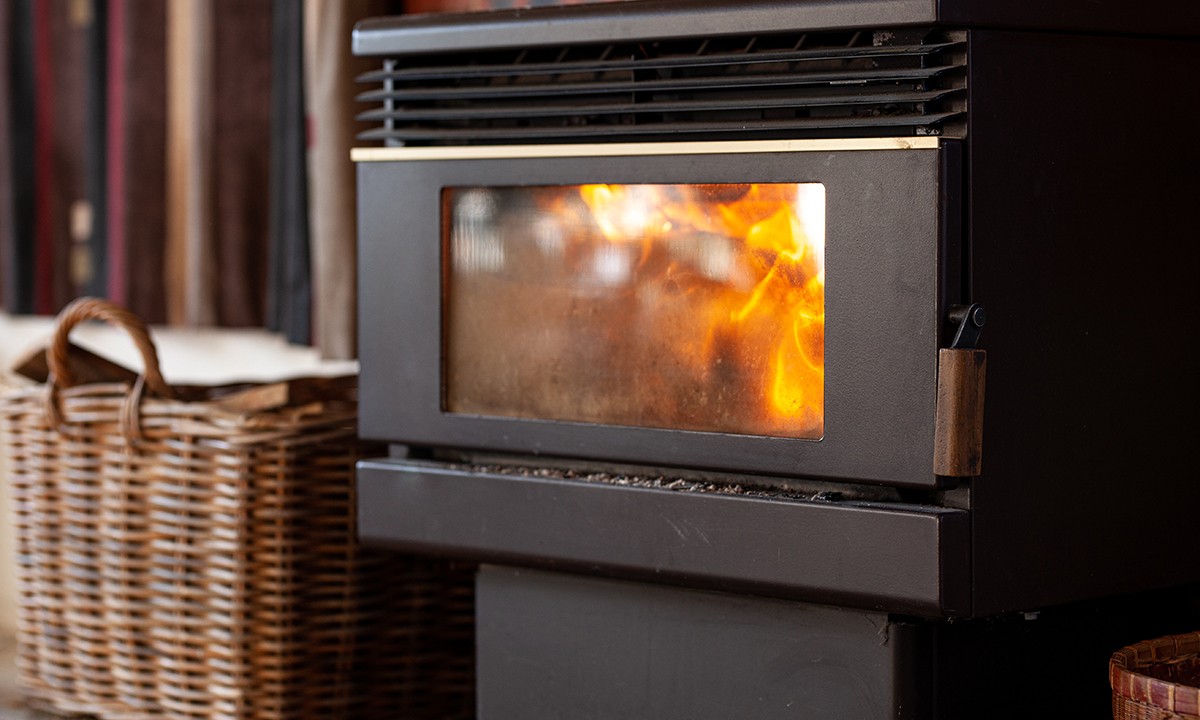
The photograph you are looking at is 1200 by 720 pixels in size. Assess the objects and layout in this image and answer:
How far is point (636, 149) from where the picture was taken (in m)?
1.13

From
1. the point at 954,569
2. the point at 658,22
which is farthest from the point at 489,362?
the point at 954,569

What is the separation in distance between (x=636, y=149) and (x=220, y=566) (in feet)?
2.26

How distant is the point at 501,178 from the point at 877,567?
47 cm

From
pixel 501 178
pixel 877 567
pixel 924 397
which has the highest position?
pixel 501 178

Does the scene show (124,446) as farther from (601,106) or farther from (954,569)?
(954,569)

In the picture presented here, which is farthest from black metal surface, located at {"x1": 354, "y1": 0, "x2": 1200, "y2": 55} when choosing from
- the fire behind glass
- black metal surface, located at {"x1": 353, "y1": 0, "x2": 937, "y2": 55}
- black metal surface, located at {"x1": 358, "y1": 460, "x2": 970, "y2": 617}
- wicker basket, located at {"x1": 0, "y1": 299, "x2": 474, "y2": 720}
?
wicker basket, located at {"x1": 0, "y1": 299, "x2": 474, "y2": 720}

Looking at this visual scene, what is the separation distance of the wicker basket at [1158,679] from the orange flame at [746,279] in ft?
0.93

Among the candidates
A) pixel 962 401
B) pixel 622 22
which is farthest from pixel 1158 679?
pixel 622 22

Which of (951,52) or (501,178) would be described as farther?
(501,178)

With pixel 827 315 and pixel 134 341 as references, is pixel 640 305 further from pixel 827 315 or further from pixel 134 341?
pixel 134 341

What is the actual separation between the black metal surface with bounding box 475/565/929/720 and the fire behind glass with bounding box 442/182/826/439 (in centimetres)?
15

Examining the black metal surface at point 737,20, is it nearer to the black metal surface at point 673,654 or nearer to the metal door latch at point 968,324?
the metal door latch at point 968,324

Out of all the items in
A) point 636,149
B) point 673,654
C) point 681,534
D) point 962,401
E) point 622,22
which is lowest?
point 673,654

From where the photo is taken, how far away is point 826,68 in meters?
1.08
